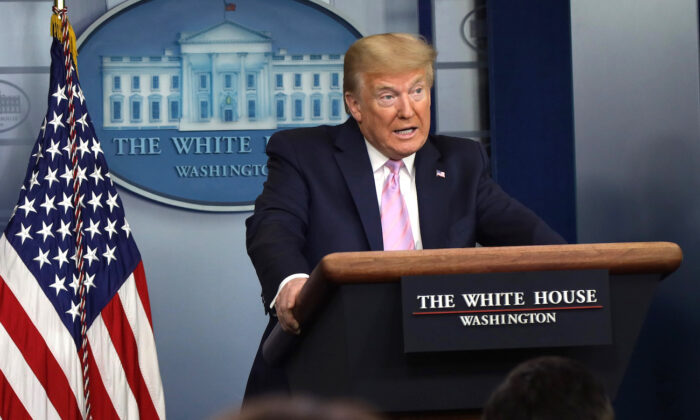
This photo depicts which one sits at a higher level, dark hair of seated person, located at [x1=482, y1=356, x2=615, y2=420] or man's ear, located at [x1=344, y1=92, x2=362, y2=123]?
man's ear, located at [x1=344, y1=92, x2=362, y2=123]

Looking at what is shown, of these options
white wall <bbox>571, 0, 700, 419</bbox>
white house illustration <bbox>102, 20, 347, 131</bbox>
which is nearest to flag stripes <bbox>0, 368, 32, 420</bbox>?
white house illustration <bbox>102, 20, 347, 131</bbox>

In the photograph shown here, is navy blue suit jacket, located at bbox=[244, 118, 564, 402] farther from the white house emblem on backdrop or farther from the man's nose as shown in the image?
the white house emblem on backdrop

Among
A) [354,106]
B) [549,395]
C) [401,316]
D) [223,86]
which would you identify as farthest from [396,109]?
[223,86]

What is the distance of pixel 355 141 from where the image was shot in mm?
2170

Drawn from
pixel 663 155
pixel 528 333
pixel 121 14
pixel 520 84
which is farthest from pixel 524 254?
pixel 121 14

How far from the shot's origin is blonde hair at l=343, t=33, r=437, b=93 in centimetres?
204

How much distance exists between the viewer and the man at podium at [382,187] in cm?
202

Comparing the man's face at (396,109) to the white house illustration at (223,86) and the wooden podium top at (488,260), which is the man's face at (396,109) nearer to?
the wooden podium top at (488,260)

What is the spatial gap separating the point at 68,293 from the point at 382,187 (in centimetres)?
182

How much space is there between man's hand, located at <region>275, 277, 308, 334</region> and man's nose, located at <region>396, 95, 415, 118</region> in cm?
55

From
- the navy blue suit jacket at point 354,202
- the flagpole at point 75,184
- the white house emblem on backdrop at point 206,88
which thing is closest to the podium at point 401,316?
the navy blue suit jacket at point 354,202

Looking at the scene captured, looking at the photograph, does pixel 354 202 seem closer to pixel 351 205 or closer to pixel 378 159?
pixel 351 205

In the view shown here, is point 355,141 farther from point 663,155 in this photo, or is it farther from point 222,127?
point 222,127

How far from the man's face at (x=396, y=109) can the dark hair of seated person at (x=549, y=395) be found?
1170 mm
